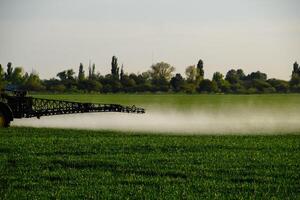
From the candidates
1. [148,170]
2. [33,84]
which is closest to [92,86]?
[33,84]

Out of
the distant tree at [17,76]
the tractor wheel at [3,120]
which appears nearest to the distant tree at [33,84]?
the distant tree at [17,76]

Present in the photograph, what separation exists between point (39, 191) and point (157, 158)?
767 centimetres

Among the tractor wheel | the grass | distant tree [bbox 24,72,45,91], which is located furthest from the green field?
distant tree [bbox 24,72,45,91]

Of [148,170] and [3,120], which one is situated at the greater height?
[3,120]

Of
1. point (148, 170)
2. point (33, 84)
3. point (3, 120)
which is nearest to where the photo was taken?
point (148, 170)

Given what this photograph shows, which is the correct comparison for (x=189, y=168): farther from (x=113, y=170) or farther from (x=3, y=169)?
(x=3, y=169)

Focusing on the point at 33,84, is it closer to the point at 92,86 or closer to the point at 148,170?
the point at 92,86

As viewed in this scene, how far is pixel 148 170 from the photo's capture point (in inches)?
814

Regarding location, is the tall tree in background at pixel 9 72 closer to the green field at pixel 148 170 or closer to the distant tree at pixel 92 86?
the distant tree at pixel 92 86

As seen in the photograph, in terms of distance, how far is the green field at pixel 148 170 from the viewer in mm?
16859

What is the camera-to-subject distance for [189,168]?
21219 mm

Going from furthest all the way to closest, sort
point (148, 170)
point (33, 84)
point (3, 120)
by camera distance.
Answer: point (33, 84)
point (3, 120)
point (148, 170)

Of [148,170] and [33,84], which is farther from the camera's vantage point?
[33,84]

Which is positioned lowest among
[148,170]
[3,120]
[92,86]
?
[148,170]
